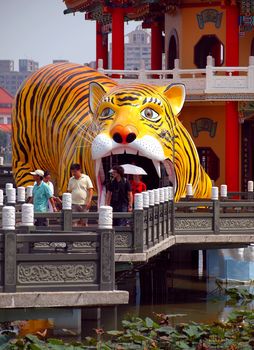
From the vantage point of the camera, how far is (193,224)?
26.2 meters

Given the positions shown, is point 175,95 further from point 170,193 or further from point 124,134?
point 170,193

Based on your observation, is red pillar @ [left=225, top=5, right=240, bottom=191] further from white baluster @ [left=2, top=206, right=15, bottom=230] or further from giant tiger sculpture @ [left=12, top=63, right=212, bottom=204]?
white baluster @ [left=2, top=206, right=15, bottom=230]

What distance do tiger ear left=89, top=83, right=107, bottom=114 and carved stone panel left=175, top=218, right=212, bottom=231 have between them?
400cm

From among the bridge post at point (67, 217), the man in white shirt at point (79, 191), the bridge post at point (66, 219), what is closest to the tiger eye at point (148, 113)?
the man in white shirt at point (79, 191)

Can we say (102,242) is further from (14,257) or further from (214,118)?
(214,118)

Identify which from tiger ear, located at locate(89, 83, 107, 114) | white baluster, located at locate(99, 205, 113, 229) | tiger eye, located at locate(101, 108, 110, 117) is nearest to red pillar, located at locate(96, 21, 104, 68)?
tiger ear, located at locate(89, 83, 107, 114)

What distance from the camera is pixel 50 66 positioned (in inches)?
1337

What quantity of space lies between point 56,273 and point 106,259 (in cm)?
67

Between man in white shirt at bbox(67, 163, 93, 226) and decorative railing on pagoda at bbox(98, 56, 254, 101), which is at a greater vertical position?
decorative railing on pagoda at bbox(98, 56, 254, 101)

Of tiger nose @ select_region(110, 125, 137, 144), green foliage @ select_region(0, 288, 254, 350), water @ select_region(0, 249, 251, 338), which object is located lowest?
water @ select_region(0, 249, 251, 338)

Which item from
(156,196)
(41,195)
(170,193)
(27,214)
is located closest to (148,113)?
(170,193)

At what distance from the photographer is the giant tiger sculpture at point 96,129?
26.3m

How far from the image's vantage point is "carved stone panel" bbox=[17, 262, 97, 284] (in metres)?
17.1

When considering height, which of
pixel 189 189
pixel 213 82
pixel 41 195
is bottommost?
pixel 189 189
